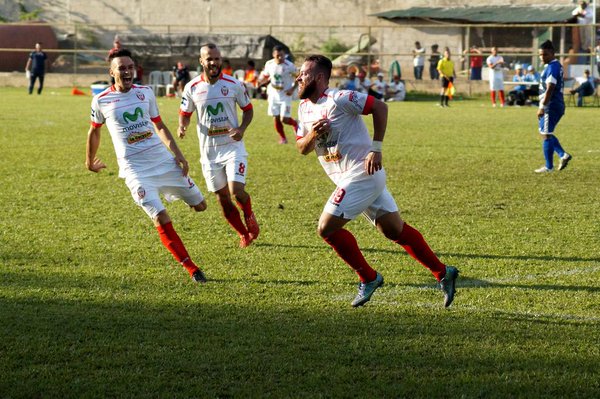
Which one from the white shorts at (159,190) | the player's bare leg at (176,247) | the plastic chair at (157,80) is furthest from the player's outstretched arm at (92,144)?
the plastic chair at (157,80)

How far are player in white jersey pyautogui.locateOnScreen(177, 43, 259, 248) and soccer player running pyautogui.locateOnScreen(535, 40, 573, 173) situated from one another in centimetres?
666

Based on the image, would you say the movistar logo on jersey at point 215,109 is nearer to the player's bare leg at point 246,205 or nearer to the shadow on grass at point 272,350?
the player's bare leg at point 246,205

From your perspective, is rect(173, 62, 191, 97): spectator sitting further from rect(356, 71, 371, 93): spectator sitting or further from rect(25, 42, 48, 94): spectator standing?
rect(356, 71, 371, 93): spectator sitting

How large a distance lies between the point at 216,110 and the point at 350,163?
283 centimetres

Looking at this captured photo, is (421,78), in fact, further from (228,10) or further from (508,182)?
(508,182)

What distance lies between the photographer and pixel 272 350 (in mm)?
5691

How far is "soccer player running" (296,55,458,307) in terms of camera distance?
6547 mm

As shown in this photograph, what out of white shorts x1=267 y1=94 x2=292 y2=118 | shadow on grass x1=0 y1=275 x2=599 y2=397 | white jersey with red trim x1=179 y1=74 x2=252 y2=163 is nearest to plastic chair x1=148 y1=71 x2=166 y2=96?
white shorts x1=267 y1=94 x2=292 y2=118

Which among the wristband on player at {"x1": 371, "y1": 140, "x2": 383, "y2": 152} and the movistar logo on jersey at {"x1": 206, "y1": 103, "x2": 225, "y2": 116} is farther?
the movistar logo on jersey at {"x1": 206, "y1": 103, "x2": 225, "y2": 116}

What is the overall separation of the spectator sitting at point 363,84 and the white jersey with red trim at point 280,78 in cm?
1485

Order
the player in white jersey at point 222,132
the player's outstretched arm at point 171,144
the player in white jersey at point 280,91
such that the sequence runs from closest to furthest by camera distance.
Result: the player's outstretched arm at point 171,144
the player in white jersey at point 222,132
the player in white jersey at point 280,91

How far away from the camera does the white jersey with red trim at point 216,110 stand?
364 inches

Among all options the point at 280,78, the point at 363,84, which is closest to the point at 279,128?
the point at 280,78

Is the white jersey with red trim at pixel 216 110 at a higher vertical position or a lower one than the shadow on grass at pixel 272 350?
higher
